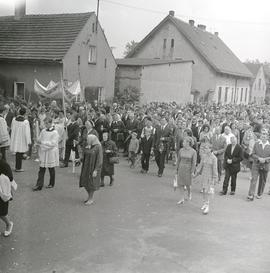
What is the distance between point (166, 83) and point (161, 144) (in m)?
20.1

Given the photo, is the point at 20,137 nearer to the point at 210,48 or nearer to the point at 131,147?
the point at 131,147

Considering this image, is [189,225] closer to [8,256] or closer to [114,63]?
[8,256]

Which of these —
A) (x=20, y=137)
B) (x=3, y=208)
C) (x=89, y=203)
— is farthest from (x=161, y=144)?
(x=3, y=208)

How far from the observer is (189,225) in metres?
9.23

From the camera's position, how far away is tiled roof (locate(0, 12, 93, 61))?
25.5 metres

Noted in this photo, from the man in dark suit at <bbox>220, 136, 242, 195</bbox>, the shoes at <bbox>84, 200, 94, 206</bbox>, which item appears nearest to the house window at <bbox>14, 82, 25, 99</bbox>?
the man in dark suit at <bbox>220, 136, 242, 195</bbox>

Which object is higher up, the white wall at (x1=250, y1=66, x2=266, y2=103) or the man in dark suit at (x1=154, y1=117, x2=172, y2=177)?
the white wall at (x1=250, y1=66, x2=266, y2=103)

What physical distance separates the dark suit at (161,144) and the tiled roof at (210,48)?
2904cm

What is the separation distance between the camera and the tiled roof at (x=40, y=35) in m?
25.5

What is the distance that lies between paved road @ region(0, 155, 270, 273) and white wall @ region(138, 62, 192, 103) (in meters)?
19.5

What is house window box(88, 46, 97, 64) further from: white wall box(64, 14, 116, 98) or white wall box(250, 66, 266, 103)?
white wall box(250, 66, 266, 103)

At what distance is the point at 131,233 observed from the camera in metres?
8.47

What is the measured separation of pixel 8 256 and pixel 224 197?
6.62 meters

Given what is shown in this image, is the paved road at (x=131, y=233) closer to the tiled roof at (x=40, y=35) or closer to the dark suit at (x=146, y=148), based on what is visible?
the dark suit at (x=146, y=148)
